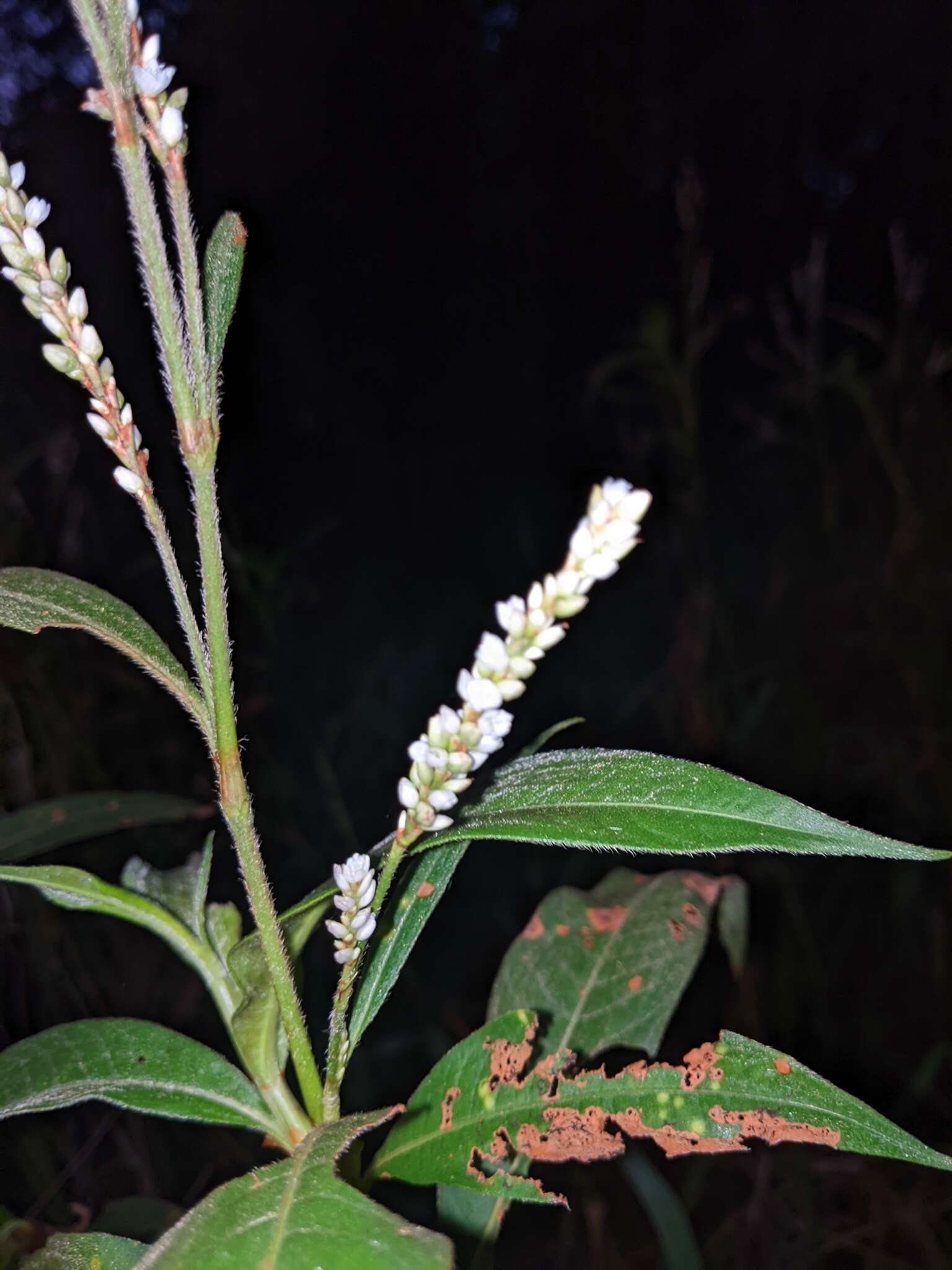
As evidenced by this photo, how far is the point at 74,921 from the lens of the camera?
105 cm

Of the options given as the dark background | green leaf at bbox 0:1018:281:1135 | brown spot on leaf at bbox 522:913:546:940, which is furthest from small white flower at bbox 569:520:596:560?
the dark background

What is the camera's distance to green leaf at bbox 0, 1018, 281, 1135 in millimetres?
418

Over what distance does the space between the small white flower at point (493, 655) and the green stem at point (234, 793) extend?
91mm

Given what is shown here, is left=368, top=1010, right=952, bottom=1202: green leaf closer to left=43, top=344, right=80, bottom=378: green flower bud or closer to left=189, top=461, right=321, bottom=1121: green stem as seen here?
left=189, top=461, right=321, bottom=1121: green stem

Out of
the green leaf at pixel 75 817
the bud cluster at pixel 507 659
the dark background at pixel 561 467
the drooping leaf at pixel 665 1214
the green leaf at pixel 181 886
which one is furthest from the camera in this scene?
the dark background at pixel 561 467

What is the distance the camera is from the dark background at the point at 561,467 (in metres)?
1.16

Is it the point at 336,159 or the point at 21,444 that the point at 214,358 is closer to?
the point at 21,444

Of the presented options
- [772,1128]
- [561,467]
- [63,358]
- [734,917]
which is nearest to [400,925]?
[772,1128]

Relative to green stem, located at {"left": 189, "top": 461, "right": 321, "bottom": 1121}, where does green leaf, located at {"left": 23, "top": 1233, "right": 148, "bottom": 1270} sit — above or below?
below

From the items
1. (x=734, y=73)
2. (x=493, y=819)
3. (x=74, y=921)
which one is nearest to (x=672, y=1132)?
(x=493, y=819)

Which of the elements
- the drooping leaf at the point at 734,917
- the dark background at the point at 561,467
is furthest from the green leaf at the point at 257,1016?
the dark background at the point at 561,467

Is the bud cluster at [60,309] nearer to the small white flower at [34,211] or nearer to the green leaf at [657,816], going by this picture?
the small white flower at [34,211]

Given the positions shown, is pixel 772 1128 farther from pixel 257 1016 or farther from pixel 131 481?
pixel 131 481

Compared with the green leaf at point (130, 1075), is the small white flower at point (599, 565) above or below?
above
